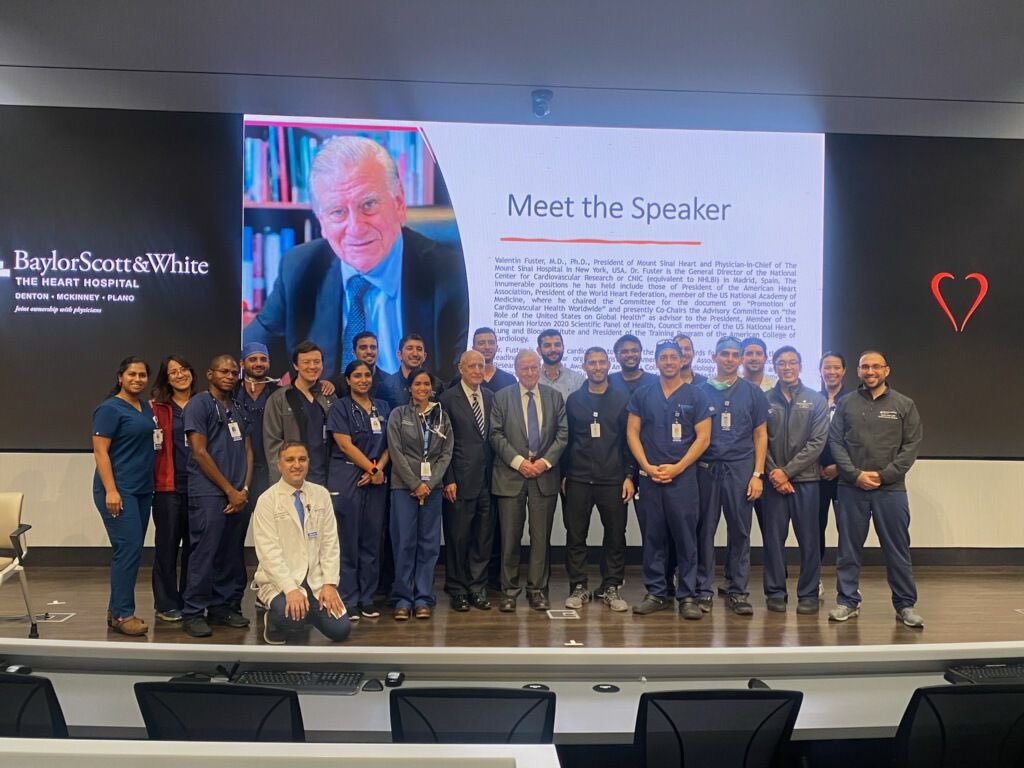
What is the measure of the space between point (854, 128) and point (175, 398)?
5.38 m

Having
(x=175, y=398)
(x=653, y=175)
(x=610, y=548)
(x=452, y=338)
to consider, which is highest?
(x=653, y=175)

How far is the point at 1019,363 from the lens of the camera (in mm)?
6059

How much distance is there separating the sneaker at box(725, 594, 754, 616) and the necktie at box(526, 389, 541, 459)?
148 cm

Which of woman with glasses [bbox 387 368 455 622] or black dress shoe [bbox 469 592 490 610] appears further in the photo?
black dress shoe [bbox 469 592 490 610]

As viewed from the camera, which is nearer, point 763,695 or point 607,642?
point 763,695

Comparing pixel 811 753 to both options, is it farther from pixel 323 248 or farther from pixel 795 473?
pixel 323 248

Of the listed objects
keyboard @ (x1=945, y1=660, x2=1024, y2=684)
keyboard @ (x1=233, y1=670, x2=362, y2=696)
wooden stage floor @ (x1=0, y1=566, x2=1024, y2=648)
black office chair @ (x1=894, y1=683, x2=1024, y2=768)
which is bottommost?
wooden stage floor @ (x1=0, y1=566, x2=1024, y2=648)

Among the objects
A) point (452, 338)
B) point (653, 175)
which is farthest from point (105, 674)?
point (653, 175)

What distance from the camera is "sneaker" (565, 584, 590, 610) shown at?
176 inches

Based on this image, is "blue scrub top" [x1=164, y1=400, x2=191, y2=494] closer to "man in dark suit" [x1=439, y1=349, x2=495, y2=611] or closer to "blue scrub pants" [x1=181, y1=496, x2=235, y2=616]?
"blue scrub pants" [x1=181, y1=496, x2=235, y2=616]

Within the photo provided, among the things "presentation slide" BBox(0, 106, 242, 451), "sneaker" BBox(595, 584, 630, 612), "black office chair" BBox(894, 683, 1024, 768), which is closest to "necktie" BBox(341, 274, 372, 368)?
"presentation slide" BBox(0, 106, 242, 451)

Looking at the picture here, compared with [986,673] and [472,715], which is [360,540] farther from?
[986,673]

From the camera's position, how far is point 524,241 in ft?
18.8

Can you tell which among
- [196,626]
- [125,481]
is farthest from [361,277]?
[196,626]
